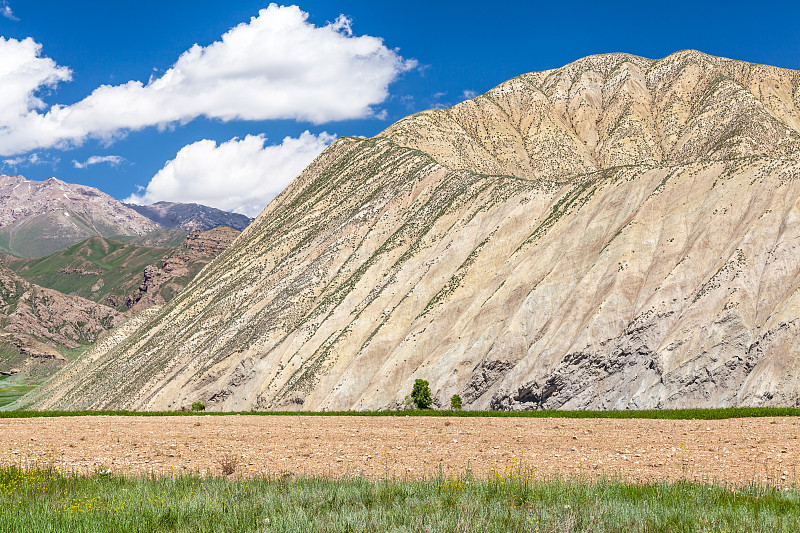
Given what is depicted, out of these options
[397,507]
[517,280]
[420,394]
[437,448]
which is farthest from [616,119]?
[397,507]

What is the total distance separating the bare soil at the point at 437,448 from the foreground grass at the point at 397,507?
1.71m

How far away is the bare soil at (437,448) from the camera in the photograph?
15203 mm

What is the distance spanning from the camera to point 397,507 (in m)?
10.6

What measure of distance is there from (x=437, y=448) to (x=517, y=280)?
32497 millimetres

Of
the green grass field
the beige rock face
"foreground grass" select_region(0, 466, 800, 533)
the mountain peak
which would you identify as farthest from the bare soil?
the green grass field

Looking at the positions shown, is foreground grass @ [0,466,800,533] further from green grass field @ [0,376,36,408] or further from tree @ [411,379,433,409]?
green grass field @ [0,376,36,408]

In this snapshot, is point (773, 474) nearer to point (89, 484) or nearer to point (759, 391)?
A: point (89, 484)

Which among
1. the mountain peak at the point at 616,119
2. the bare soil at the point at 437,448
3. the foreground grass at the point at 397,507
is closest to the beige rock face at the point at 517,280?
the mountain peak at the point at 616,119

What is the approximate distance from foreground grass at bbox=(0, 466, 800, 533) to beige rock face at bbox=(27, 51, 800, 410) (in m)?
22.7

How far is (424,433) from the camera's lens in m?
21.6

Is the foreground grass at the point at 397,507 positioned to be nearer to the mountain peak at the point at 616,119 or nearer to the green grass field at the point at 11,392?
the mountain peak at the point at 616,119

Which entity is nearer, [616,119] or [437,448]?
[437,448]

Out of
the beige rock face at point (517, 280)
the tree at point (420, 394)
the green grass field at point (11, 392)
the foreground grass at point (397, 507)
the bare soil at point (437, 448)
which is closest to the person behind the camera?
the foreground grass at point (397, 507)

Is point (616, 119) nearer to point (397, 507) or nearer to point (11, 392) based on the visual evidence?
point (397, 507)
